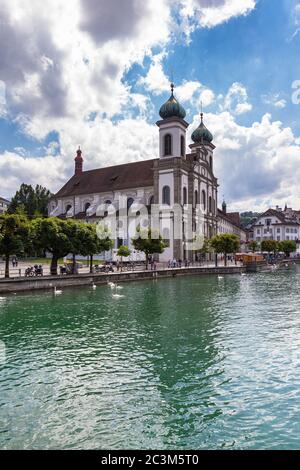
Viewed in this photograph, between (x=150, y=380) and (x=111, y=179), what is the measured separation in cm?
6975

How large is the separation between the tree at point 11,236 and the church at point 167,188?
29.9 meters

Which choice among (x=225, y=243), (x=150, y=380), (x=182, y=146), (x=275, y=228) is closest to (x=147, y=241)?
(x=225, y=243)

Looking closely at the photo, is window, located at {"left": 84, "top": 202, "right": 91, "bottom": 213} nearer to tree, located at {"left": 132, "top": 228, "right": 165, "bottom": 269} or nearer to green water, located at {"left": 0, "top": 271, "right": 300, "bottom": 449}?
tree, located at {"left": 132, "top": 228, "right": 165, "bottom": 269}

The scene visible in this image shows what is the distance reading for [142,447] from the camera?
7.80 meters

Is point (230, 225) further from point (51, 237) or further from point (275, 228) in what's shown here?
point (51, 237)

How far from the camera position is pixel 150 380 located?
11461mm

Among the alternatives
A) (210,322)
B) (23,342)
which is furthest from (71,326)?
(210,322)

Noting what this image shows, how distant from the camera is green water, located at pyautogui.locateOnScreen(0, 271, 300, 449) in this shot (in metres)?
8.34

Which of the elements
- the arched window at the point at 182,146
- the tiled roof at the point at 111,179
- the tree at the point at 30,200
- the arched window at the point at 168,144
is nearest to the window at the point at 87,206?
the tiled roof at the point at 111,179

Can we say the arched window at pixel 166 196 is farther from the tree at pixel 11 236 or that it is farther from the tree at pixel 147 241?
the tree at pixel 11 236

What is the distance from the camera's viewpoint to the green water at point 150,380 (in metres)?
8.34

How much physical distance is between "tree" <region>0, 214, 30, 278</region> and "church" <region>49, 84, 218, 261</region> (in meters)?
29.9

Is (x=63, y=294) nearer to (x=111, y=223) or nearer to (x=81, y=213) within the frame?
(x=111, y=223)
